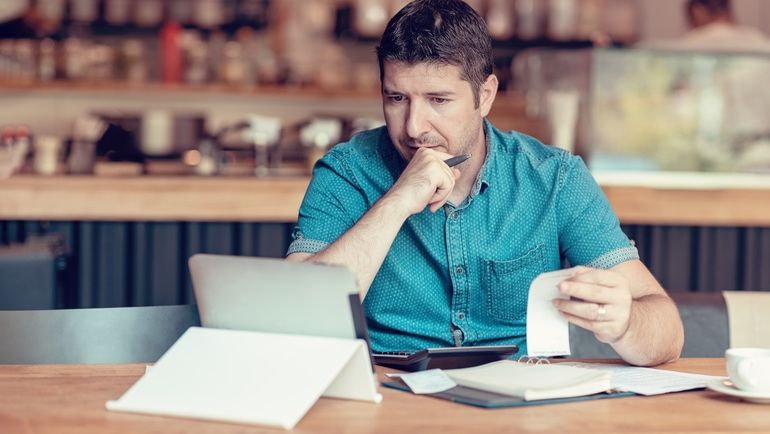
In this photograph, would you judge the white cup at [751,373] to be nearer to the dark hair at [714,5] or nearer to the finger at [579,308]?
the finger at [579,308]

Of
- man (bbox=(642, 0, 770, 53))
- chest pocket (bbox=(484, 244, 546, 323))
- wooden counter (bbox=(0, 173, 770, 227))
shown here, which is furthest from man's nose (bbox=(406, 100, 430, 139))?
man (bbox=(642, 0, 770, 53))

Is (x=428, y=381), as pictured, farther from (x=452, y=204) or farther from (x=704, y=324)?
(x=704, y=324)

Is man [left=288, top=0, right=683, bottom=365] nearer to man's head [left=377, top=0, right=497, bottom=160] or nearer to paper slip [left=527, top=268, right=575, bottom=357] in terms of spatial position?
man's head [left=377, top=0, right=497, bottom=160]

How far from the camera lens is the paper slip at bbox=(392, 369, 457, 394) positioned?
62.2 inches

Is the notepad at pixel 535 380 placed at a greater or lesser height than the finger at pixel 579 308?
lesser

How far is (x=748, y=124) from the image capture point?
13.1 ft

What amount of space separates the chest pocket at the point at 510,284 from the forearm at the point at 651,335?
0.26 m

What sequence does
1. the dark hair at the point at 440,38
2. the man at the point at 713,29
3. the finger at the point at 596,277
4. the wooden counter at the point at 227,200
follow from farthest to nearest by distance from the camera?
the man at the point at 713,29 < the wooden counter at the point at 227,200 < the dark hair at the point at 440,38 < the finger at the point at 596,277

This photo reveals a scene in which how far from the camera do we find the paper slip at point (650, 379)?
1638mm

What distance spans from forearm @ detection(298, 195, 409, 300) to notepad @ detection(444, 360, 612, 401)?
33 centimetres

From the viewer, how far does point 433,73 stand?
206 cm

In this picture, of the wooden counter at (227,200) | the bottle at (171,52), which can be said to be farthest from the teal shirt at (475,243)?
the bottle at (171,52)

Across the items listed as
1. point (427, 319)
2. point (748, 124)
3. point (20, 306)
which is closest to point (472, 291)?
point (427, 319)

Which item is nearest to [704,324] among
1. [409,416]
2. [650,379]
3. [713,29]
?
[650,379]
